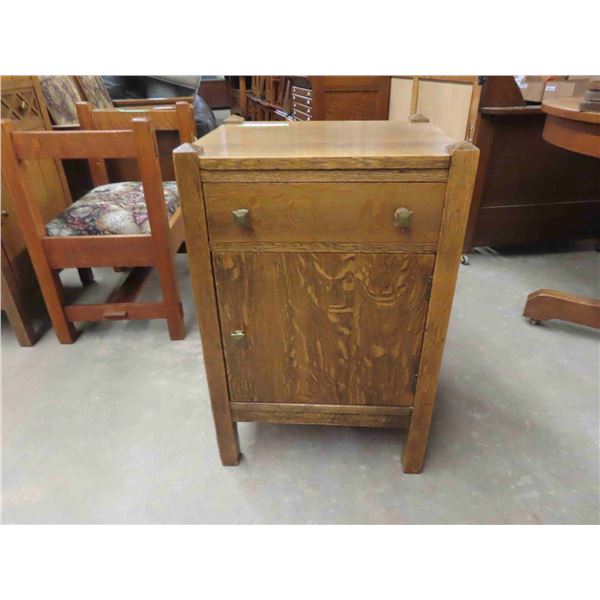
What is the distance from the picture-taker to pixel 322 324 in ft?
2.97

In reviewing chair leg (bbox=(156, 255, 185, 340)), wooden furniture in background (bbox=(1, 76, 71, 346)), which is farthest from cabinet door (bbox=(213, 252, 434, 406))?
wooden furniture in background (bbox=(1, 76, 71, 346))

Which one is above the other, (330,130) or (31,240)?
(330,130)

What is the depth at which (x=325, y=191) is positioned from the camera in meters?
0.75

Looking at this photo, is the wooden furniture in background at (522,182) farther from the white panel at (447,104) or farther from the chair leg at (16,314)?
the chair leg at (16,314)

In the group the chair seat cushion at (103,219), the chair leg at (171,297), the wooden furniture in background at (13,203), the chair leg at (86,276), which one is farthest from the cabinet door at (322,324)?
the chair leg at (86,276)

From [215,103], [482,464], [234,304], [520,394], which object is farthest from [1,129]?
[215,103]

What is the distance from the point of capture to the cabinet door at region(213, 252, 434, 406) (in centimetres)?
83

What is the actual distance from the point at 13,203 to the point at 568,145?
1.79 metres

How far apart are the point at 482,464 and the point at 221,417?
69 cm

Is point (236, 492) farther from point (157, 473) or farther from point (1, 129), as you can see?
point (1, 129)

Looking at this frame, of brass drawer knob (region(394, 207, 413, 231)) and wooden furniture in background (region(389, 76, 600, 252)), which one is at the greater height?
brass drawer knob (region(394, 207, 413, 231))

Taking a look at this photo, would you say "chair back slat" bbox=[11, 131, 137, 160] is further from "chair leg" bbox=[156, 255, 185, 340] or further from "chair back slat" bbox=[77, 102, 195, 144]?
"chair back slat" bbox=[77, 102, 195, 144]

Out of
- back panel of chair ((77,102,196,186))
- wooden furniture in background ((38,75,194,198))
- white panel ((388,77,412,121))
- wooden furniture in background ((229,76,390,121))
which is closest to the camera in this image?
back panel of chair ((77,102,196,186))

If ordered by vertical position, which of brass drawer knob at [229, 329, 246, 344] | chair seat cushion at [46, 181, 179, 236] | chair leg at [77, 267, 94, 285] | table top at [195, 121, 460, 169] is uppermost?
table top at [195, 121, 460, 169]
